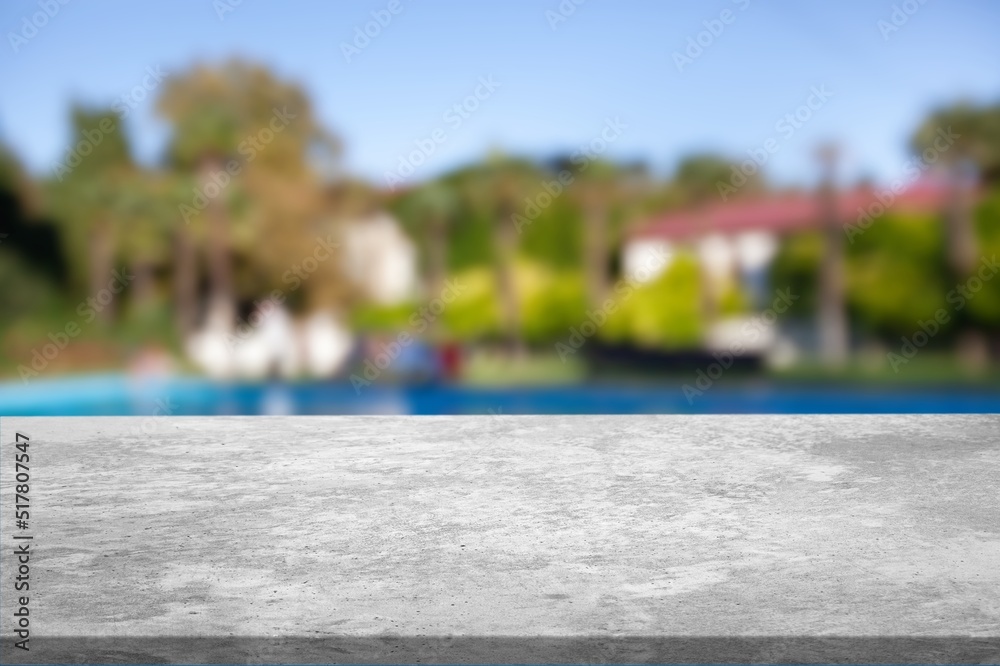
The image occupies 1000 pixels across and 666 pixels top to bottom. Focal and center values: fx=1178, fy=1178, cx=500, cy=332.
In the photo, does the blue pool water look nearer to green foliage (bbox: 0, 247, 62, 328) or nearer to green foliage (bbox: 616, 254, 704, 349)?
green foliage (bbox: 616, 254, 704, 349)

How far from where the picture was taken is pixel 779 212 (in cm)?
903

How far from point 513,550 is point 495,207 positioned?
5.69 m

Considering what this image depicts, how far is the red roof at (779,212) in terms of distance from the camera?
895 cm

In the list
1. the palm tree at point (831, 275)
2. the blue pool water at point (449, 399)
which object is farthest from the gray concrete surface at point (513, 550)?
the palm tree at point (831, 275)

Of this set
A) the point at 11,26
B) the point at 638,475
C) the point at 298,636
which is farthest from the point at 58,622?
the point at 11,26

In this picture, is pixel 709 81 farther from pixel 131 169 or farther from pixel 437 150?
pixel 131 169

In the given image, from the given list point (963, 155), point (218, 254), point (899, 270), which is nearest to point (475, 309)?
point (218, 254)

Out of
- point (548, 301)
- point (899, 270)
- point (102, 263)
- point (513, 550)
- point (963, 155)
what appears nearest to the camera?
point (513, 550)

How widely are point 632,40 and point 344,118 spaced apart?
7.71 ft

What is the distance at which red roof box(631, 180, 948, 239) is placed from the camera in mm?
8953

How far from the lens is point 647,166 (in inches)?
359

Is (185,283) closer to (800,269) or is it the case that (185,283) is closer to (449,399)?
(449,399)

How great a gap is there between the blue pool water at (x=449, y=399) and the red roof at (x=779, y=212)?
1.22 metres

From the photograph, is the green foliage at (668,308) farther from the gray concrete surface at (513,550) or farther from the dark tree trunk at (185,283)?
the dark tree trunk at (185,283)
